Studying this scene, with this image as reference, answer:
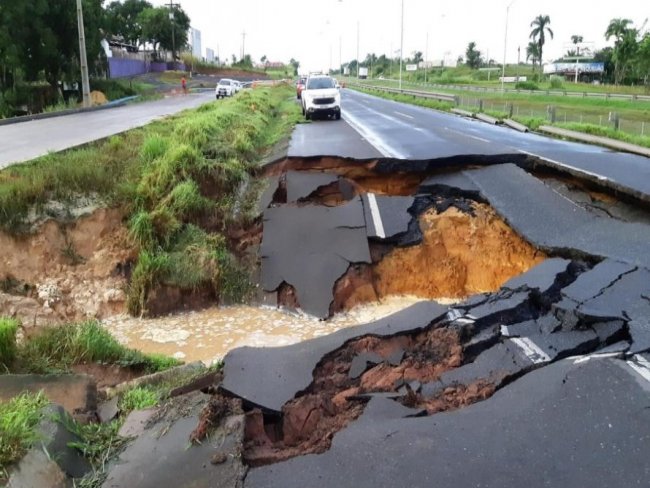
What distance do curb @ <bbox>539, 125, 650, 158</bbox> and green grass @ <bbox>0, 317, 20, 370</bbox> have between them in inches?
524

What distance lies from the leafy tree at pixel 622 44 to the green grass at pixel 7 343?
191ft

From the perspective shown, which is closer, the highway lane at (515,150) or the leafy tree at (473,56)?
the highway lane at (515,150)

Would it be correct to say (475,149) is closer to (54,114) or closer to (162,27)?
(54,114)

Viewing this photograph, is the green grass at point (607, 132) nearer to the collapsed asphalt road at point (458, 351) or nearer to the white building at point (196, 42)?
the collapsed asphalt road at point (458, 351)

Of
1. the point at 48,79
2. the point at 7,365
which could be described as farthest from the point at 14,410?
the point at 48,79

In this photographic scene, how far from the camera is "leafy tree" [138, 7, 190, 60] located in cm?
8544

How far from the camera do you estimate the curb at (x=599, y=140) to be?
14.0m

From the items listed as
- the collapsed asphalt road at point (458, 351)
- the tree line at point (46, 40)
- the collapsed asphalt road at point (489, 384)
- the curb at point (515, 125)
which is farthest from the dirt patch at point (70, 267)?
the tree line at point (46, 40)

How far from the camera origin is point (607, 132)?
1770 centimetres

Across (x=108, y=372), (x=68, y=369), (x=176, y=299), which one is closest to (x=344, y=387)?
(x=108, y=372)

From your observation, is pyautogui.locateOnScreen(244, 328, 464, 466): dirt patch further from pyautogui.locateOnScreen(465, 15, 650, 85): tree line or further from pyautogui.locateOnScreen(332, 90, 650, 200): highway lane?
pyautogui.locateOnScreen(465, 15, 650, 85): tree line

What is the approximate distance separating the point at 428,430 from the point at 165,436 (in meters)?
1.98

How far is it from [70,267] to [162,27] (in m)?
85.7

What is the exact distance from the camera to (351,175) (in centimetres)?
1167
